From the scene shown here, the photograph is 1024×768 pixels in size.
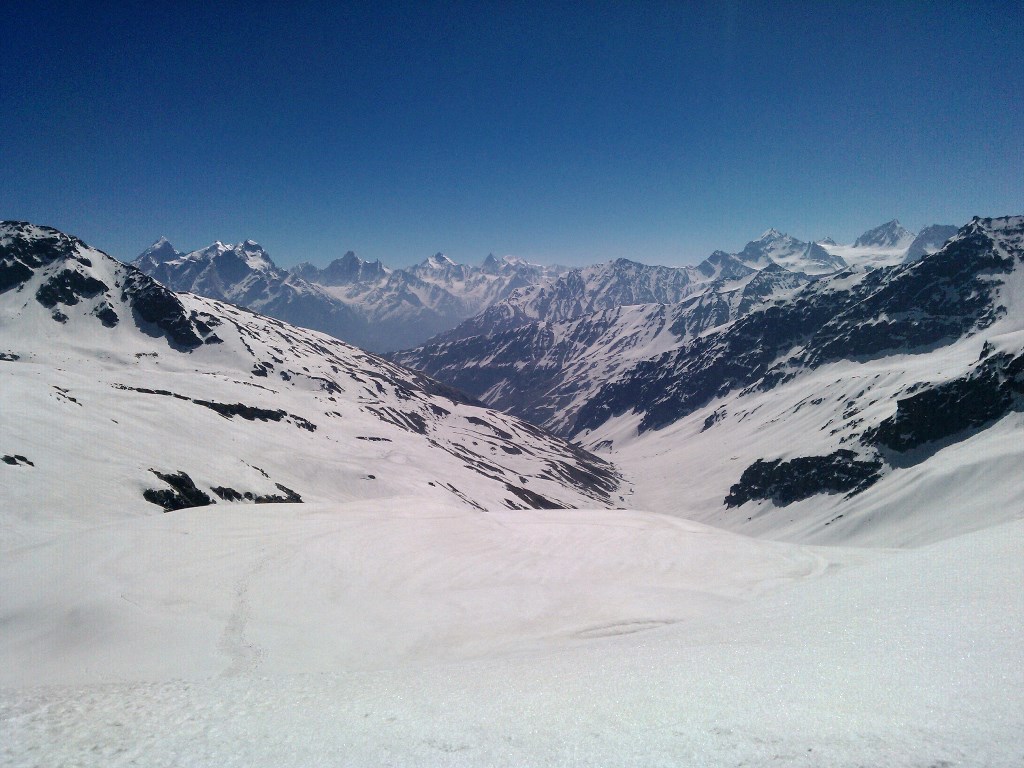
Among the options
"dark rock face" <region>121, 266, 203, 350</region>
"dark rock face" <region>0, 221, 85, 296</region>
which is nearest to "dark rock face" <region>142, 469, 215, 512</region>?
"dark rock face" <region>121, 266, 203, 350</region>

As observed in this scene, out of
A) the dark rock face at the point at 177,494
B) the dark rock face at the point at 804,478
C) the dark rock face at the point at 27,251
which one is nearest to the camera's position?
the dark rock face at the point at 177,494

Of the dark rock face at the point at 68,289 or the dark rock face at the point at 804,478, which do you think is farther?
the dark rock face at the point at 68,289

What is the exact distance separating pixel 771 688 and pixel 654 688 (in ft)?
6.69

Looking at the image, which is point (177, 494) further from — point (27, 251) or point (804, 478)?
point (27, 251)

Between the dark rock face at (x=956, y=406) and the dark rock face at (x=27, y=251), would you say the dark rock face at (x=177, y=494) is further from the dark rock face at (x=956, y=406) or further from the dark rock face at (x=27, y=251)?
the dark rock face at (x=27, y=251)

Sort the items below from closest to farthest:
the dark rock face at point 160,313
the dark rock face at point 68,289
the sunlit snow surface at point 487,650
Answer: the sunlit snow surface at point 487,650
the dark rock face at point 68,289
the dark rock face at point 160,313

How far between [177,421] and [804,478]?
140648 millimetres

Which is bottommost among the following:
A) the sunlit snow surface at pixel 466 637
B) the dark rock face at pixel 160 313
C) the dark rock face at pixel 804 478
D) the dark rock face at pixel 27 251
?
the dark rock face at pixel 804 478

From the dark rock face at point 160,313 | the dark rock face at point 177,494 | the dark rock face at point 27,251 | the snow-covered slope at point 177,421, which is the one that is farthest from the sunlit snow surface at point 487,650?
the dark rock face at point 27,251

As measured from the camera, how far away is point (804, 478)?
136125 millimetres

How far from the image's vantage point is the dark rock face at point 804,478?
123062mm

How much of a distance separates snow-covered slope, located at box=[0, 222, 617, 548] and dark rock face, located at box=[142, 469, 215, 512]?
163 mm

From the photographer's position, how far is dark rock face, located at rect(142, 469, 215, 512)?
140ft

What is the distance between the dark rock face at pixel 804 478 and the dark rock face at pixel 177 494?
128721 millimetres
